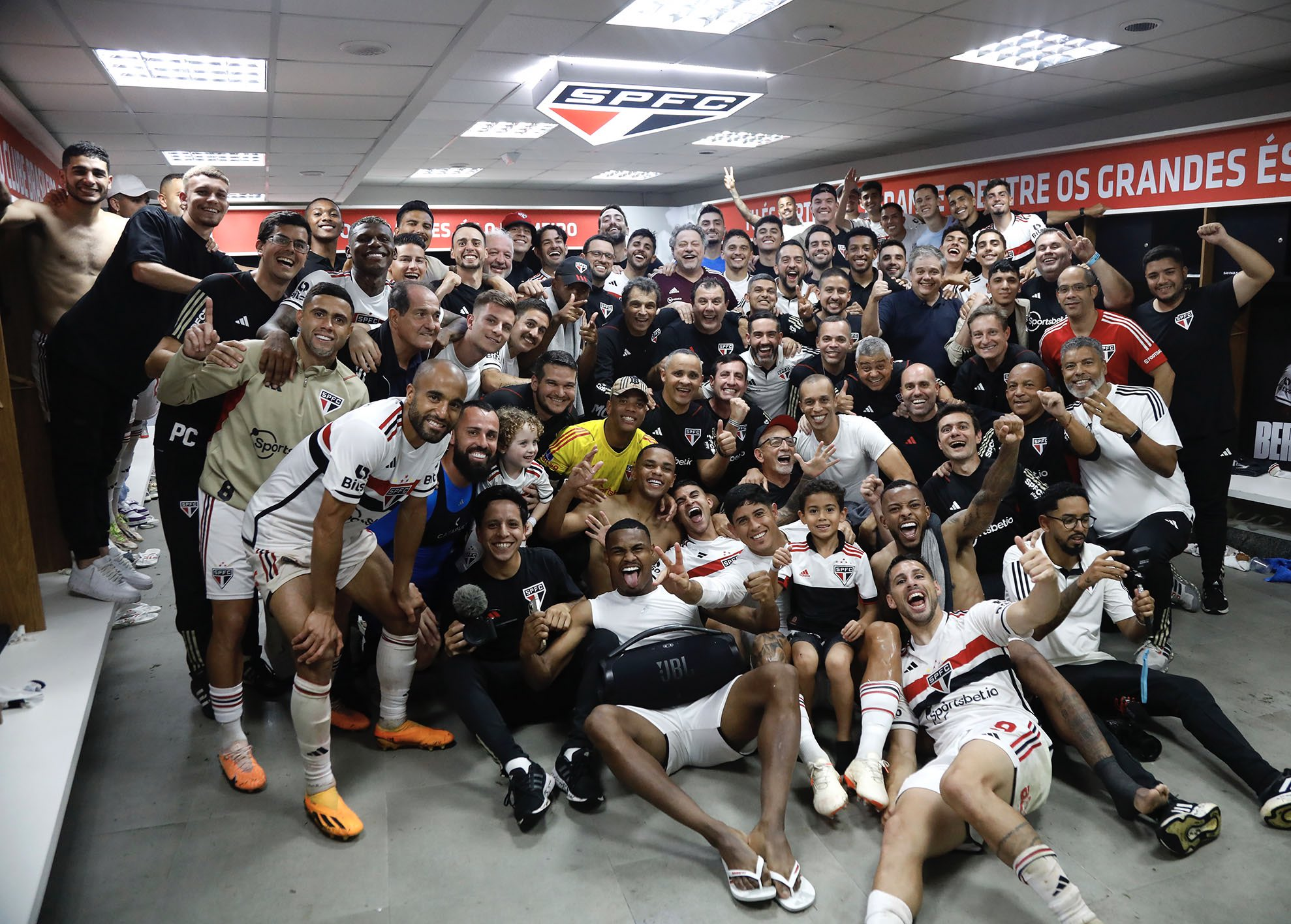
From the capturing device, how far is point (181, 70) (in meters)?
5.75

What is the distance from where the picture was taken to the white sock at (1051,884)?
222 centimetres

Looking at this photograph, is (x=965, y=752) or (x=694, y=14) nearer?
(x=965, y=752)

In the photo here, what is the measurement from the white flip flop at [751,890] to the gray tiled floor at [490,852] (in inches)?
1.5

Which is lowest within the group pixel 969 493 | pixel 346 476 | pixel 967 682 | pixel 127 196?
pixel 967 682

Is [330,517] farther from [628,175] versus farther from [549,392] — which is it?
[628,175]

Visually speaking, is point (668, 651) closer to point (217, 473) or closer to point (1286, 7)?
point (217, 473)

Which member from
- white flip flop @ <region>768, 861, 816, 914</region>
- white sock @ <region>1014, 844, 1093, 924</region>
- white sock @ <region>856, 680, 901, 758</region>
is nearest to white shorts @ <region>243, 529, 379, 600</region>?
white flip flop @ <region>768, 861, 816, 914</region>

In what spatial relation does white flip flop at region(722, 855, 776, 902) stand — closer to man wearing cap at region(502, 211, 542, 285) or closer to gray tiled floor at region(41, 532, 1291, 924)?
gray tiled floor at region(41, 532, 1291, 924)

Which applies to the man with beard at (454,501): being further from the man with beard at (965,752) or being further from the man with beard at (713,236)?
the man with beard at (713,236)

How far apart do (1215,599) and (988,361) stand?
179 centimetres

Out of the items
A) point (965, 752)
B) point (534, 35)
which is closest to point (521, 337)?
point (534, 35)

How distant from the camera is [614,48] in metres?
5.75

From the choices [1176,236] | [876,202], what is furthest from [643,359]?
[1176,236]

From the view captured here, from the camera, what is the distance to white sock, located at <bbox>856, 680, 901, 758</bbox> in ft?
9.73
